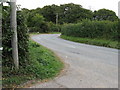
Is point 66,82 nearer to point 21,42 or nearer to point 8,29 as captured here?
point 21,42

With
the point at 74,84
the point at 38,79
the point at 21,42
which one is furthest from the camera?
the point at 21,42

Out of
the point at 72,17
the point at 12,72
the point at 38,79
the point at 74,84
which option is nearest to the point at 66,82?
the point at 74,84

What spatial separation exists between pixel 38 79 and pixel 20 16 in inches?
106

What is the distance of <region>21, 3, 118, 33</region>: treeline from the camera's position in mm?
52353

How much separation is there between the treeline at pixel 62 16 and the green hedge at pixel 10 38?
45.5 metres

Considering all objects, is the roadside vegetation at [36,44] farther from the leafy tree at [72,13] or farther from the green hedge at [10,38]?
the leafy tree at [72,13]

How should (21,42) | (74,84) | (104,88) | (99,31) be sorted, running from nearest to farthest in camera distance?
(104,88), (74,84), (21,42), (99,31)

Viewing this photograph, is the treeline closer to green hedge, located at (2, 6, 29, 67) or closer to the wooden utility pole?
green hedge, located at (2, 6, 29, 67)

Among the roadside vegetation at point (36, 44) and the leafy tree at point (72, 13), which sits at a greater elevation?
the leafy tree at point (72, 13)

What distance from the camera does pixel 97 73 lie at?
5.96 metres

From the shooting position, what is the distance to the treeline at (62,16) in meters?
52.4

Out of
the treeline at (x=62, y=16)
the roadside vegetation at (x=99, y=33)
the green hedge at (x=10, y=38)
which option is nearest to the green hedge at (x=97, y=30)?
the roadside vegetation at (x=99, y=33)

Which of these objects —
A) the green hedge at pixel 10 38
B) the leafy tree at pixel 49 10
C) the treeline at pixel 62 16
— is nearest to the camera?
the green hedge at pixel 10 38

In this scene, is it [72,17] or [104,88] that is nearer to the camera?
[104,88]
